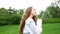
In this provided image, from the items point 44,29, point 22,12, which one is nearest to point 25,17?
point 22,12

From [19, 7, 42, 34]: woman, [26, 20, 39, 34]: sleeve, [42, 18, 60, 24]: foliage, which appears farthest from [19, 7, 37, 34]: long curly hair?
[42, 18, 60, 24]: foliage

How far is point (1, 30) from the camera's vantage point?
3.30 meters

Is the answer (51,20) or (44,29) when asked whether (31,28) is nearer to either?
(44,29)

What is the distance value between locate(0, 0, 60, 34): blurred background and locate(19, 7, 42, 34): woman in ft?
0.36

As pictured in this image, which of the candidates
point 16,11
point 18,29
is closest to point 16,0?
point 16,11

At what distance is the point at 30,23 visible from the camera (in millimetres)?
3010

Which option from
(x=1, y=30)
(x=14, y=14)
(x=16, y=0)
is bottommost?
(x=1, y=30)

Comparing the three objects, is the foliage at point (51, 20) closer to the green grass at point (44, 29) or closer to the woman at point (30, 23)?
the green grass at point (44, 29)

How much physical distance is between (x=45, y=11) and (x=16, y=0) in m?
0.46

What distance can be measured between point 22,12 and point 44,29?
16.1 inches

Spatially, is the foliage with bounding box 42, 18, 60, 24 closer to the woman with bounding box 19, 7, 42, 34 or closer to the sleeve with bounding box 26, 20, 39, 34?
the woman with bounding box 19, 7, 42, 34

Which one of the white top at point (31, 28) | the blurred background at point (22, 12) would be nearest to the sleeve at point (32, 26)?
the white top at point (31, 28)

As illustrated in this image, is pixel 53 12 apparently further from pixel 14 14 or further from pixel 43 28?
pixel 14 14

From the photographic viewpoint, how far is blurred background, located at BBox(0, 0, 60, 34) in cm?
330
